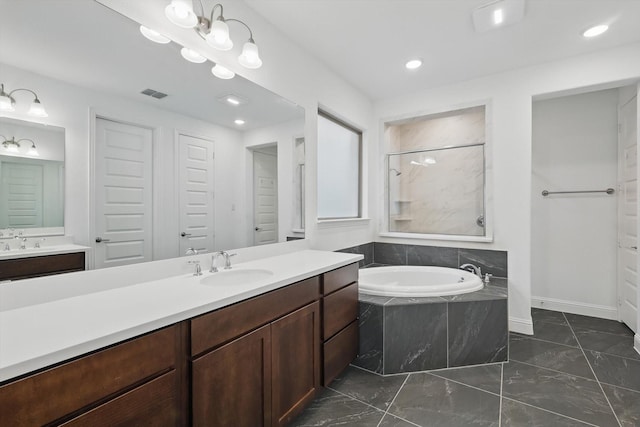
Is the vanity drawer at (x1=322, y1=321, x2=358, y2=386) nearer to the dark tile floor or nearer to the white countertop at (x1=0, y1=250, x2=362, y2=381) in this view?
the dark tile floor

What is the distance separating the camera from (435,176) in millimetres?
3773

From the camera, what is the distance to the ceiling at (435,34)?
6.43ft

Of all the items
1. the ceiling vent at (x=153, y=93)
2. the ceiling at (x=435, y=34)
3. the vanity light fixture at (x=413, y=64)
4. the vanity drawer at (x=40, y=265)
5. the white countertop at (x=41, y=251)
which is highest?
the vanity light fixture at (x=413, y=64)

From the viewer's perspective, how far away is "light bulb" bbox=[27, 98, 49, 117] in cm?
115

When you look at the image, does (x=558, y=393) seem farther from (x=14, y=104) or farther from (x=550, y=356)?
(x=14, y=104)

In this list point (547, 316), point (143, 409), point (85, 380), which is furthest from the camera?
point (547, 316)

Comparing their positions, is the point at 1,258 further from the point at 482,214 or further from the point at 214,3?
the point at 482,214

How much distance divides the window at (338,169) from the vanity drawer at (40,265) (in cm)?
183

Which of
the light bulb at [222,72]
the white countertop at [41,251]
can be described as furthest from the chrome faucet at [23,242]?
the light bulb at [222,72]

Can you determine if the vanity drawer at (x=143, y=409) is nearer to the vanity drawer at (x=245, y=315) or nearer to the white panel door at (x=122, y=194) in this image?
the vanity drawer at (x=245, y=315)

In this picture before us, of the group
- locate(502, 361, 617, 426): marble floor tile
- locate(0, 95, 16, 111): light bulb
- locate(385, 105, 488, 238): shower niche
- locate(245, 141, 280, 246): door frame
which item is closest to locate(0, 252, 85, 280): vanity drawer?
locate(0, 95, 16, 111): light bulb

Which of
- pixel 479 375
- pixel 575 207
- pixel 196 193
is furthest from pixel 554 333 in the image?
pixel 196 193

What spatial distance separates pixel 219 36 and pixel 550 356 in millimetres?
3169

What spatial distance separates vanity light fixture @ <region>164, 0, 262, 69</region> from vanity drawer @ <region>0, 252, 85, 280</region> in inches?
45.7
